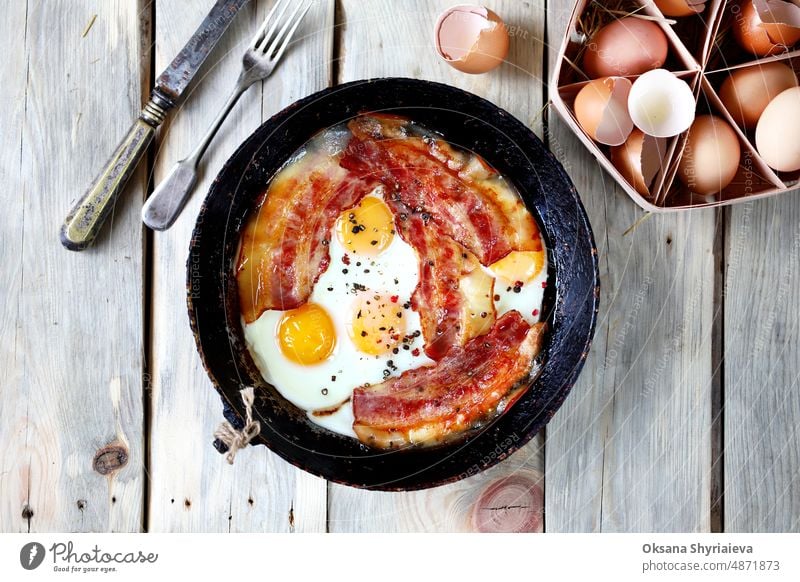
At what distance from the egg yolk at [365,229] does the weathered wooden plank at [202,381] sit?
0.67 ft

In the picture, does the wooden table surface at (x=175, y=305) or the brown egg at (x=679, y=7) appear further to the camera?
the wooden table surface at (x=175, y=305)

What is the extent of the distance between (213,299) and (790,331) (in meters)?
0.91

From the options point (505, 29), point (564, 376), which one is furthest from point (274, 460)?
point (505, 29)

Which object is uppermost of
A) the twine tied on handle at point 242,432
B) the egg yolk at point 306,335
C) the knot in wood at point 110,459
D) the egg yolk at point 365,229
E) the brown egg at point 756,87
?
the brown egg at point 756,87

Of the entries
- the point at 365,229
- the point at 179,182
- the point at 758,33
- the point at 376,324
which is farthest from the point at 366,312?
the point at 758,33

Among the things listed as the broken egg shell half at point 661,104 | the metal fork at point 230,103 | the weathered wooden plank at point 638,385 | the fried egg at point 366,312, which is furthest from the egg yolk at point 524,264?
the metal fork at point 230,103

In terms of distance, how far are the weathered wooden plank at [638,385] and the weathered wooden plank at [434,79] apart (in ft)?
0.14

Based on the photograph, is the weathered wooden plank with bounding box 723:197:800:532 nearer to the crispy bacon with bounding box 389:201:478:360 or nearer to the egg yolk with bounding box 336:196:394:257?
the crispy bacon with bounding box 389:201:478:360

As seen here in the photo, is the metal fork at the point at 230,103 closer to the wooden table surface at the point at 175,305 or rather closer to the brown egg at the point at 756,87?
the wooden table surface at the point at 175,305

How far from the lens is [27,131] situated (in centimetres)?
101

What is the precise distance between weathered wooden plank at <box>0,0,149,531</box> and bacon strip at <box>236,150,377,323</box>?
0.19 meters

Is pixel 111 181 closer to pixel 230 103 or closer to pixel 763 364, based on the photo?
pixel 230 103

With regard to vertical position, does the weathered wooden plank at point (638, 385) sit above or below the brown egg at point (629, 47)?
below

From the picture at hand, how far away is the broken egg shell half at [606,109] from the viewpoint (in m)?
0.87
